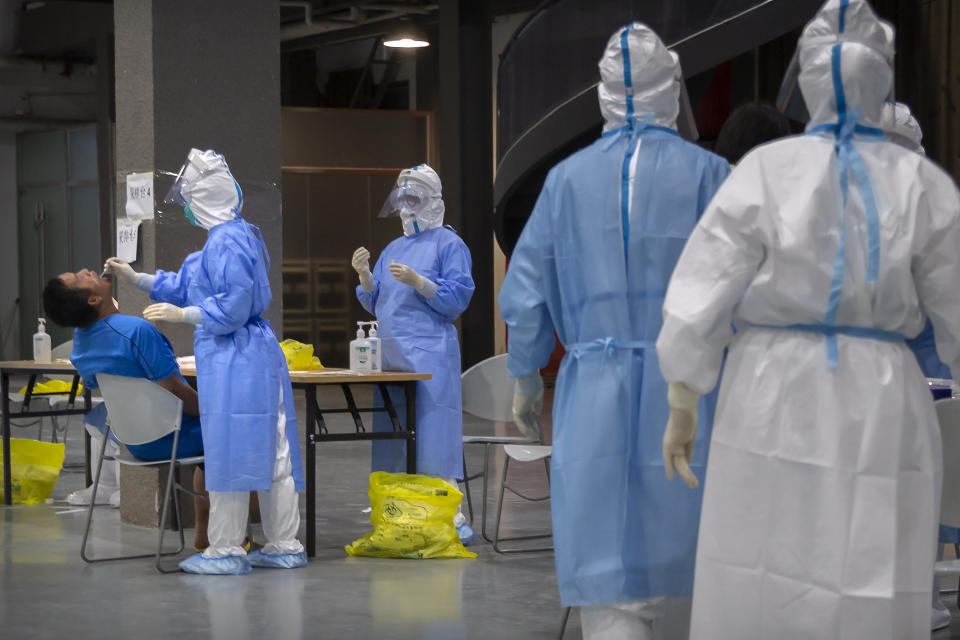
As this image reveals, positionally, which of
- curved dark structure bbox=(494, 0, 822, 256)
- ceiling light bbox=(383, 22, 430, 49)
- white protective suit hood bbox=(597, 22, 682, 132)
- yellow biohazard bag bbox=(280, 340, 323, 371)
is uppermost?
ceiling light bbox=(383, 22, 430, 49)

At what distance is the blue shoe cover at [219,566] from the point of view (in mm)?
4621

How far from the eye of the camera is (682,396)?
2.42 meters

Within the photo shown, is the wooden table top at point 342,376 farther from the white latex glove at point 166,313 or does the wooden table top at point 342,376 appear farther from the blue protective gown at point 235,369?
the white latex glove at point 166,313

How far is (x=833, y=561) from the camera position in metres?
2.31

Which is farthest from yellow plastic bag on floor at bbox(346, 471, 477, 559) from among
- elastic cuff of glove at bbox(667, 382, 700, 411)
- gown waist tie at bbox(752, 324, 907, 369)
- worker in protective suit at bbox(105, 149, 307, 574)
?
gown waist tie at bbox(752, 324, 907, 369)

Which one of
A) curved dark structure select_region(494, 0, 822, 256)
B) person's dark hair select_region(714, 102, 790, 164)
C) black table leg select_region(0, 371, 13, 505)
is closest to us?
person's dark hair select_region(714, 102, 790, 164)

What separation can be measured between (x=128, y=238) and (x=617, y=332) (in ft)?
11.2

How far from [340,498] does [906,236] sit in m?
4.54

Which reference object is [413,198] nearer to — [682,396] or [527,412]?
[527,412]

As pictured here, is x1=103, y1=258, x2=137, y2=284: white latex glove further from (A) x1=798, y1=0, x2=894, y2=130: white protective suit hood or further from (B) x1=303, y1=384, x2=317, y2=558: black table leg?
(A) x1=798, y1=0, x2=894, y2=130: white protective suit hood

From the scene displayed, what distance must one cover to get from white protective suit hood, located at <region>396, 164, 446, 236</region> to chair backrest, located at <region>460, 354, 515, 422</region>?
63cm

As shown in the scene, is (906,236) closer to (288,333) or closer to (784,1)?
(784,1)

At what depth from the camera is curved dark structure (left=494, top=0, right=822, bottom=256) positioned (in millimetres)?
7312

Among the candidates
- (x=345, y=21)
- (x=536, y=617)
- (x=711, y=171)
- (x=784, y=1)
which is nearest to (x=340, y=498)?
(x=536, y=617)
